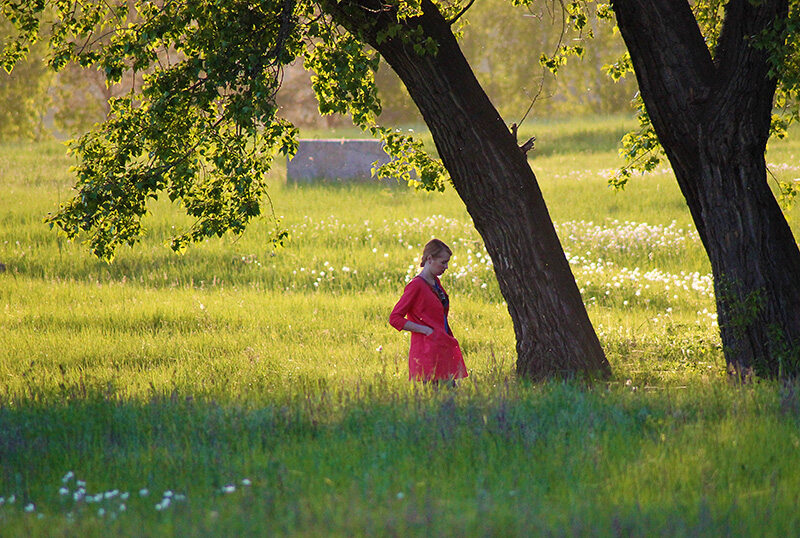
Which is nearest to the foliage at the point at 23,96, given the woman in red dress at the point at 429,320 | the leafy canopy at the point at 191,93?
the leafy canopy at the point at 191,93

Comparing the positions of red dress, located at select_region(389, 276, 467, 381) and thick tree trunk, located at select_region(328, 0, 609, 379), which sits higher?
thick tree trunk, located at select_region(328, 0, 609, 379)

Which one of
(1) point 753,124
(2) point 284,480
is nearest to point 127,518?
(2) point 284,480

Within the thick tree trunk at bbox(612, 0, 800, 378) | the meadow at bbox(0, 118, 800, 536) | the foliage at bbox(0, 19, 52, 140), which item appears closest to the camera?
the meadow at bbox(0, 118, 800, 536)

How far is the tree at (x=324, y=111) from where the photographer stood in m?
7.84

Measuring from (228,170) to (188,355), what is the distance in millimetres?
3233

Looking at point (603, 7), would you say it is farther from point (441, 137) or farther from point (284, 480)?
point (284, 480)

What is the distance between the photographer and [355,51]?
7.66 meters

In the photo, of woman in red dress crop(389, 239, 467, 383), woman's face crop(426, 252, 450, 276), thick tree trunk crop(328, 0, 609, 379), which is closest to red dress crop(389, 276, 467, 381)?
woman in red dress crop(389, 239, 467, 383)

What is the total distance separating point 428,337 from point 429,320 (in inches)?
6.0

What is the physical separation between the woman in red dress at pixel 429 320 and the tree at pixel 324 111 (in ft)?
3.04

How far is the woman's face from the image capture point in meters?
7.56

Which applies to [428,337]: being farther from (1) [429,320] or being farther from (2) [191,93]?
(2) [191,93]

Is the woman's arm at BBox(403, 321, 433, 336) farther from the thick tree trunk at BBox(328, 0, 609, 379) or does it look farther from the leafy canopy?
the leafy canopy

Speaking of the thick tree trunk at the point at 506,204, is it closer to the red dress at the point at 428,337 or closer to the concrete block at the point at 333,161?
the red dress at the point at 428,337
